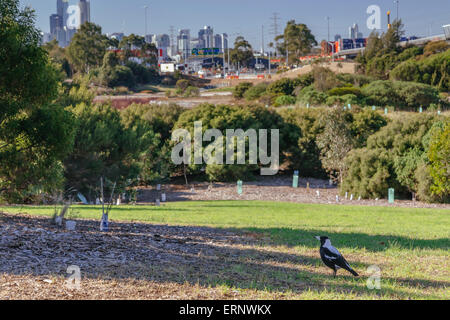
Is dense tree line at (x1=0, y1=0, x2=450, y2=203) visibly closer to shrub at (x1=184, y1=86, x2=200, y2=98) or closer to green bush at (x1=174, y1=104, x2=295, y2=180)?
green bush at (x1=174, y1=104, x2=295, y2=180)

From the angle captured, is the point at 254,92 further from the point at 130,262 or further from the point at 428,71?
the point at 130,262

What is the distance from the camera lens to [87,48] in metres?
74.9

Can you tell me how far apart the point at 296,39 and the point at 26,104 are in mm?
82395

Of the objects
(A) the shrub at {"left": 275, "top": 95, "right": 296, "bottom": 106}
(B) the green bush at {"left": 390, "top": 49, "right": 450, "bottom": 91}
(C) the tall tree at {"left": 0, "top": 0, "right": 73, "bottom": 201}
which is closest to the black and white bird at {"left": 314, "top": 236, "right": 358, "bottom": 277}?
(C) the tall tree at {"left": 0, "top": 0, "right": 73, "bottom": 201}

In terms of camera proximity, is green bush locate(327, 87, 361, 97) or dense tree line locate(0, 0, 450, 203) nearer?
dense tree line locate(0, 0, 450, 203)

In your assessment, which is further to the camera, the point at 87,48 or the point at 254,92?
the point at 87,48

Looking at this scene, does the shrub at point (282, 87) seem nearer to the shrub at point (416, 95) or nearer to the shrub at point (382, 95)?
the shrub at point (382, 95)

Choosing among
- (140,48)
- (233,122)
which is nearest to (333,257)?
(233,122)

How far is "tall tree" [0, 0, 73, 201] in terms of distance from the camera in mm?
9250

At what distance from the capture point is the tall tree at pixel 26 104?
364 inches

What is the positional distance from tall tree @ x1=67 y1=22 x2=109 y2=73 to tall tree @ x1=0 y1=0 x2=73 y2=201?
219ft
